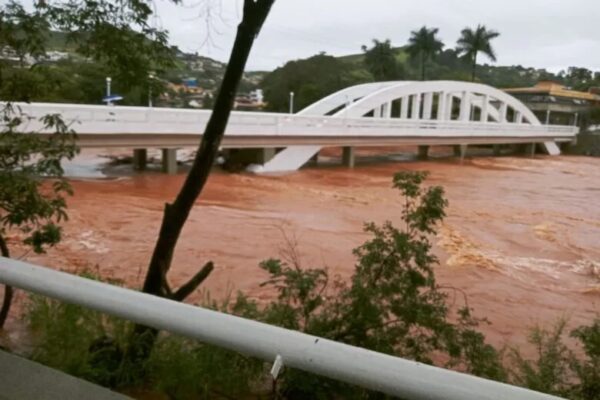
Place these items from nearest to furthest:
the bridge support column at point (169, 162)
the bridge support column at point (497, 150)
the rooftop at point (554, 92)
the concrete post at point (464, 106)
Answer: the bridge support column at point (169, 162) < the concrete post at point (464, 106) < the bridge support column at point (497, 150) < the rooftop at point (554, 92)

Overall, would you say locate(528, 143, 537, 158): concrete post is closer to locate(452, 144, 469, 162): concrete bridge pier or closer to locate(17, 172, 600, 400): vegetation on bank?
locate(452, 144, 469, 162): concrete bridge pier

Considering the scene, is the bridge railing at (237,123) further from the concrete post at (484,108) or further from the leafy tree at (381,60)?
the leafy tree at (381,60)

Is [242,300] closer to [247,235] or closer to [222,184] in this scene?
[247,235]

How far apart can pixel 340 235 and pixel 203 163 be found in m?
9.09

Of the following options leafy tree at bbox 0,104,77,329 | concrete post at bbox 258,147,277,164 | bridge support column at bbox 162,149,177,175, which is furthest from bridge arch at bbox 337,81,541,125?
leafy tree at bbox 0,104,77,329

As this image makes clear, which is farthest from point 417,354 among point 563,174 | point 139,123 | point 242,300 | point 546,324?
point 563,174

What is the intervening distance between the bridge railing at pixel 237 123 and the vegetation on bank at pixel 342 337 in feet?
23.6

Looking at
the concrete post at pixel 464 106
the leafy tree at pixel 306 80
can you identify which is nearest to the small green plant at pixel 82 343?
the concrete post at pixel 464 106

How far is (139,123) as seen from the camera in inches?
678

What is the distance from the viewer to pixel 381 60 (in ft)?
174

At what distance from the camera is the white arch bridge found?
1644 cm

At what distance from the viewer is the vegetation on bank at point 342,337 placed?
8.75ft

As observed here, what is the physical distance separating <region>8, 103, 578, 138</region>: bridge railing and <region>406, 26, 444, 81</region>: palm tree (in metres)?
26.2

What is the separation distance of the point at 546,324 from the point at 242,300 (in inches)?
183
